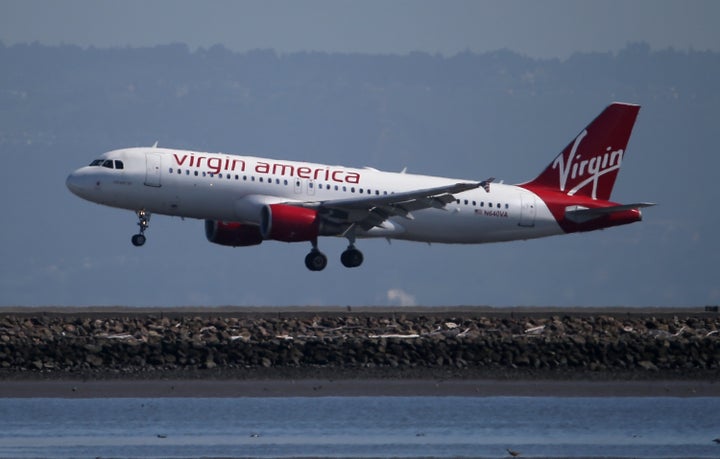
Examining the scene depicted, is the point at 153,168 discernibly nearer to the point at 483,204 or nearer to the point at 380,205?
the point at 380,205

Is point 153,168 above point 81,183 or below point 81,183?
above

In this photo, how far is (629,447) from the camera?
3344 centimetres

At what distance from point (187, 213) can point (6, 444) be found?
926 inches

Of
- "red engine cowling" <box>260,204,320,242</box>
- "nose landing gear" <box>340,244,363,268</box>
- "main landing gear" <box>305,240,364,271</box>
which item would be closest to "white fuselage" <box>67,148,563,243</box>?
"red engine cowling" <box>260,204,320,242</box>

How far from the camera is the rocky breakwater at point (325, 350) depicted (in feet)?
135

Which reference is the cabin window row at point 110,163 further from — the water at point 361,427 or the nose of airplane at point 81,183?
the water at point 361,427

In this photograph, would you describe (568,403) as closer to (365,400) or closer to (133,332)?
(365,400)

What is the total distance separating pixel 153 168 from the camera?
55.0 metres

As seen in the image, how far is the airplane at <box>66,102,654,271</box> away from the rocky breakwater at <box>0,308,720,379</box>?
9.22 meters

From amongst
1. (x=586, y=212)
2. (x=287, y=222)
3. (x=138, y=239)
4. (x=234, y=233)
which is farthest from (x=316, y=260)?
(x=586, y=212)

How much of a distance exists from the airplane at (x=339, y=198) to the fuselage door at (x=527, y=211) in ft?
0.12

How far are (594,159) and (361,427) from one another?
29.6m

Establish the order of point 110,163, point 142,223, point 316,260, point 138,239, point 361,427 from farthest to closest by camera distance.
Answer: point 316,260 < point 138,239 < point 110,163 < point 142,223 < point 361,427

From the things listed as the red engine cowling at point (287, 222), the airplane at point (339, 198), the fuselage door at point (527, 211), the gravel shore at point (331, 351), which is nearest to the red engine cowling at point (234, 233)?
the airplane at point (339, 198)
